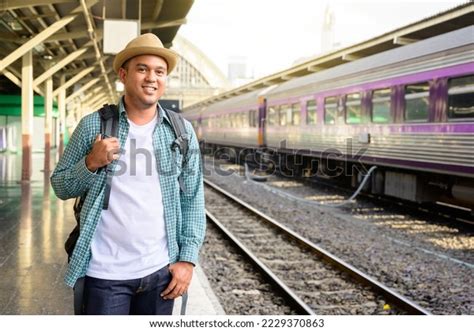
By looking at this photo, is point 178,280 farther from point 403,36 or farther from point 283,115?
point 283,115

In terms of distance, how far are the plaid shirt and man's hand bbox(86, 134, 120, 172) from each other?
58 millimetres

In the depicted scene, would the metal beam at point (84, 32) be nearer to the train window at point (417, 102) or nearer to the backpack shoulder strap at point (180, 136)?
the train window at point (417, 102)

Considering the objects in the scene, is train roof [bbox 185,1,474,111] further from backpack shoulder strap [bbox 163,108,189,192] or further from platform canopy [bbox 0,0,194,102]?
backpack shoulder strap [bbox 163,108,189,192]

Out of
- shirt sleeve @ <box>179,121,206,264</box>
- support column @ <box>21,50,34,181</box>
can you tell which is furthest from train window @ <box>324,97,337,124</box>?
shirt sleeve @ <box>179,121,206,264</box>

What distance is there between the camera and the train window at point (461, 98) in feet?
29.3

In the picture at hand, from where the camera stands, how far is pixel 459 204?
35.3 ft

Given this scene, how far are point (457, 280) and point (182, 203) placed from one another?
4874 mm

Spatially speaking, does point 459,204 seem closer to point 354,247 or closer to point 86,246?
point 354,247

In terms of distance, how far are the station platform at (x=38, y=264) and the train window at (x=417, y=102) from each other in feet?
17.1

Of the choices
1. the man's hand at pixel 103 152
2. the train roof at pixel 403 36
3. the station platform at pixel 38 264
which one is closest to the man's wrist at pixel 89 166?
the man's hand at pixel 103 152

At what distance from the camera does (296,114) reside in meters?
17.8

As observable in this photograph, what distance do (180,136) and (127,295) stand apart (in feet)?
2.36

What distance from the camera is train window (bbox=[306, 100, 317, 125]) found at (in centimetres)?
1606

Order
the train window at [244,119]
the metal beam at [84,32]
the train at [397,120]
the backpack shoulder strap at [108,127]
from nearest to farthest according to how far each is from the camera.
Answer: the backpack shoulder strap at [108,127] < the train at [397,120] < the metal beam at [84,32] < the train window at [244,119]
